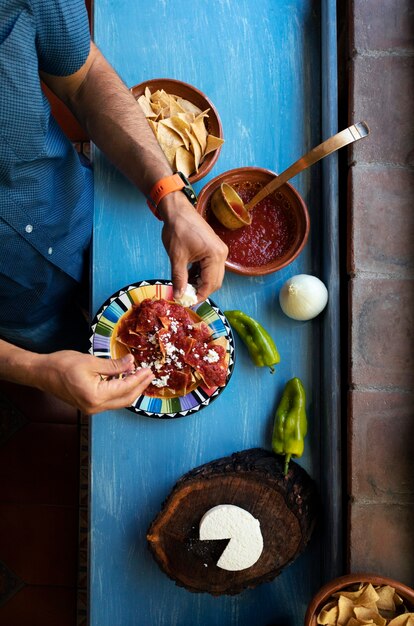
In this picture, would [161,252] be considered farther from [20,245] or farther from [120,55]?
[120,55]

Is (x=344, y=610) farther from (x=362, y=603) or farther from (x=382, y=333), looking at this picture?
(x=382, y=333)

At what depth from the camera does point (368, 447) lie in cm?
186

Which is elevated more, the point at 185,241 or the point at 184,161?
the point at 184,161

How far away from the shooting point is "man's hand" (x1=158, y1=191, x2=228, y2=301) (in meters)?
1.56

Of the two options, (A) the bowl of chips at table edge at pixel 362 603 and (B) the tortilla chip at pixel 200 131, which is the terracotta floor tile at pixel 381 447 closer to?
(A) the bowl of chips at table edge at pixel 362 603

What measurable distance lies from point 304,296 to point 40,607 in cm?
219

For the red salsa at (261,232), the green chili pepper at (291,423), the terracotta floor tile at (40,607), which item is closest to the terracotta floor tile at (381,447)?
the green chili pepper at (291,423)

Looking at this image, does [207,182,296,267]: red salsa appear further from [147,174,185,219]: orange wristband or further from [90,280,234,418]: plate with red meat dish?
[147,174,185,219]: orange wristband

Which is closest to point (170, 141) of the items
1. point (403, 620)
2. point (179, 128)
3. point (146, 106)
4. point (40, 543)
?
point (179, 128)

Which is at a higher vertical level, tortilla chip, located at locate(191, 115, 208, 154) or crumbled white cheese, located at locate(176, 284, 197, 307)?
tortilla chip, located at locate(191, 115, 208, 154)

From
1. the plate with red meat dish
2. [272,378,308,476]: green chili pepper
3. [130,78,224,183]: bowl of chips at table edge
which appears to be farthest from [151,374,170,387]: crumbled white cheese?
[130,78,224,183]: bowl of chips at table edge

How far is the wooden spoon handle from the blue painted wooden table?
0.20 metres

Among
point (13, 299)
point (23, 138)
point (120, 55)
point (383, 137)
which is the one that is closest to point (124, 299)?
point (13, 299)

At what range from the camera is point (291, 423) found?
1.88 metres
